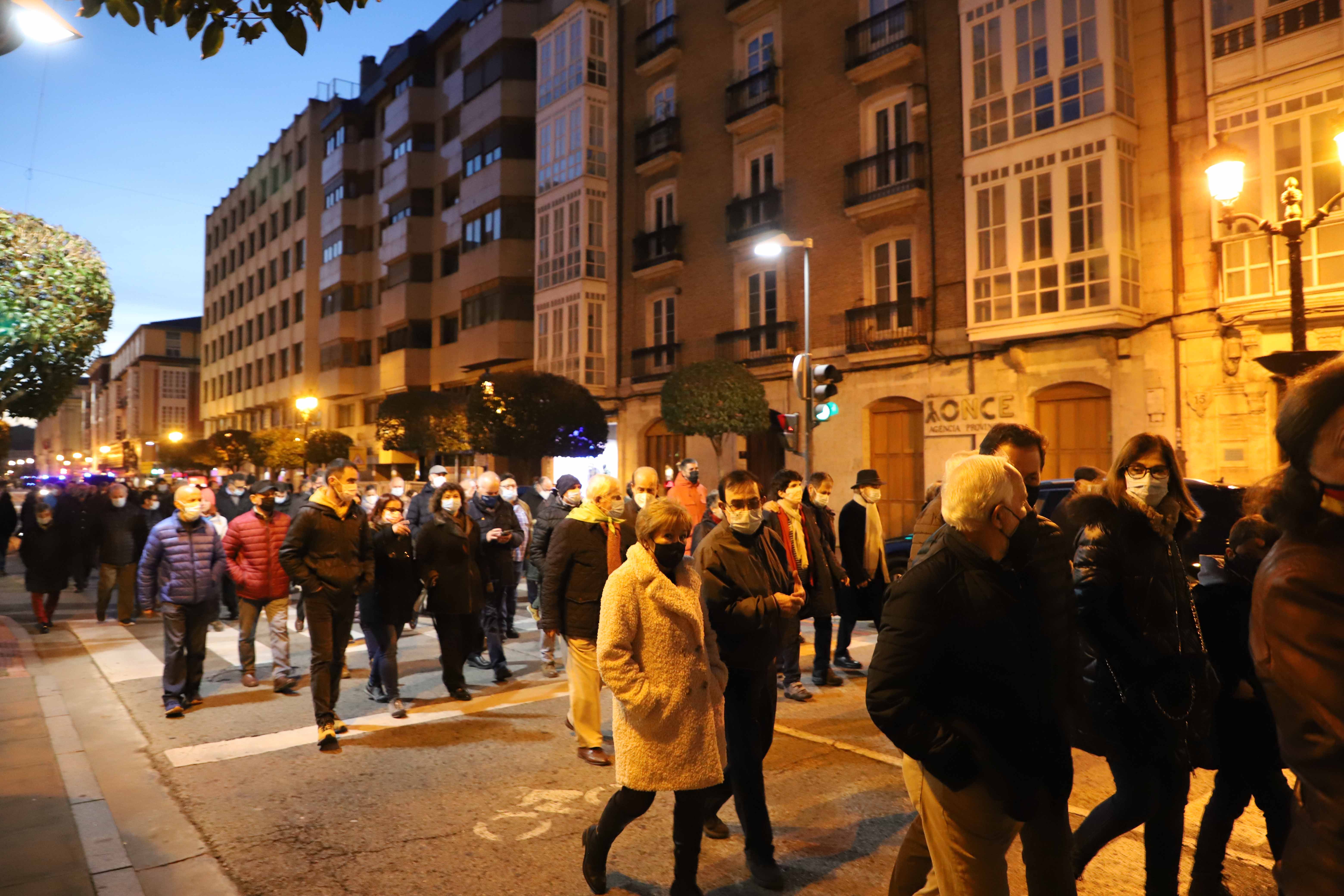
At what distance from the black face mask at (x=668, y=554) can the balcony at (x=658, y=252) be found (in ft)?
75.4

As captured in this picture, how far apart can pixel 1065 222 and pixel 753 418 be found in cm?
787

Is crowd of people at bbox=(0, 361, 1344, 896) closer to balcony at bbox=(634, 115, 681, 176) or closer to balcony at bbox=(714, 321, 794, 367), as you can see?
balcony at bbox=(714, 321, 794, 367)

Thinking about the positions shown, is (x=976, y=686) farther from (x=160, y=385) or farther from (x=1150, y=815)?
(x=160, y=385)

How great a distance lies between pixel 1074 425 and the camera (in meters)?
17.6

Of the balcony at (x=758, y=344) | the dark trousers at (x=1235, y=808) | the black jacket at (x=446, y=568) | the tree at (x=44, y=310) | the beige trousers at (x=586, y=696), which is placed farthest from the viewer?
the balcony at (x=758, y=344)

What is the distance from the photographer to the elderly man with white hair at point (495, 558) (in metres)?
8.66

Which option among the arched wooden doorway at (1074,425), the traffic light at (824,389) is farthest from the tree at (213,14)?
the arched wooden doorway at (1074,425)

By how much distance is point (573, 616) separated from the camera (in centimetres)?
611

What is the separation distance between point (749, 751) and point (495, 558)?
18.6 ft

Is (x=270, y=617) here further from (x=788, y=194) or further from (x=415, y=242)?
(x=415, y=242)

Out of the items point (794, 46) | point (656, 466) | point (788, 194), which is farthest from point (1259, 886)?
point (656, 466)

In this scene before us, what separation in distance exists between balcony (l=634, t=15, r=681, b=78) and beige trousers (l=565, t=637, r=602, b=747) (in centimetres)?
2425

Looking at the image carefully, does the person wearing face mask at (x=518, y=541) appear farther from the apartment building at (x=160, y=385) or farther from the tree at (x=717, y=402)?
the apartment building at (x=160, y=385)

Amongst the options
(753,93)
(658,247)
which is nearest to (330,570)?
(753,93)
